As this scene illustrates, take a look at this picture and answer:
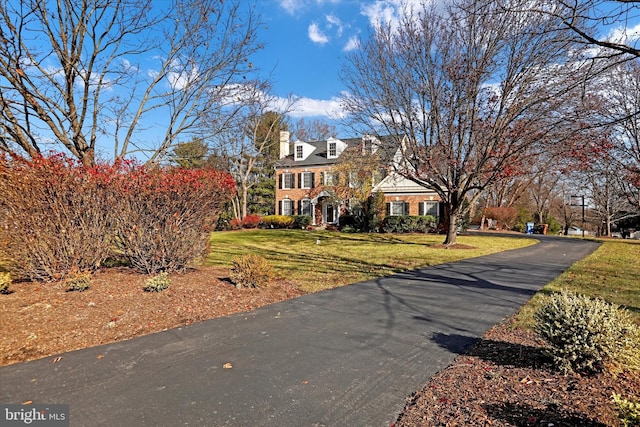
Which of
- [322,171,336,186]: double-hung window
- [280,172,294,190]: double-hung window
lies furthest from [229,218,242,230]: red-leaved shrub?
[322,171,336,186]: double-hung window

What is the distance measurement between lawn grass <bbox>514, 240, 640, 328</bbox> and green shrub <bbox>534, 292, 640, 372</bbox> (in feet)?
5.71

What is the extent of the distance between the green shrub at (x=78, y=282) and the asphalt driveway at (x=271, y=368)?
7.84 ft

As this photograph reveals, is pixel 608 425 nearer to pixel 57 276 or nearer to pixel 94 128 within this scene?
pixel 57 276

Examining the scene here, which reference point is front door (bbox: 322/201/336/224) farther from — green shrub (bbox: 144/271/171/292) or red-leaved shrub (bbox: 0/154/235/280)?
green shrub (bbox: 144/271/171/292)

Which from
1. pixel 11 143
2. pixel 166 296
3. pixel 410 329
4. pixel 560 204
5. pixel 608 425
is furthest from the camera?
pixel 560 204

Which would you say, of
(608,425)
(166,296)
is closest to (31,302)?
(166,296)

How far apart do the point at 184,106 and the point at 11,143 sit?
3.91m

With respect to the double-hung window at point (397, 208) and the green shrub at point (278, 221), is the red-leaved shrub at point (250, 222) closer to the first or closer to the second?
the green shrub at point (278, 221)

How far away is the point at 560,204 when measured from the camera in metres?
41.5

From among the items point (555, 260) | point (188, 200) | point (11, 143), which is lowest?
point (555, 260)

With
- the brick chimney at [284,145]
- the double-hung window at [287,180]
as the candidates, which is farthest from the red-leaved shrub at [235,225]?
the brick chimney at [284,145]

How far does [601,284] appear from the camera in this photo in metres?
7.79

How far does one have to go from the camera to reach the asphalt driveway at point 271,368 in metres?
2.78

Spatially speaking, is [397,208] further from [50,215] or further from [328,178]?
[50,215]
